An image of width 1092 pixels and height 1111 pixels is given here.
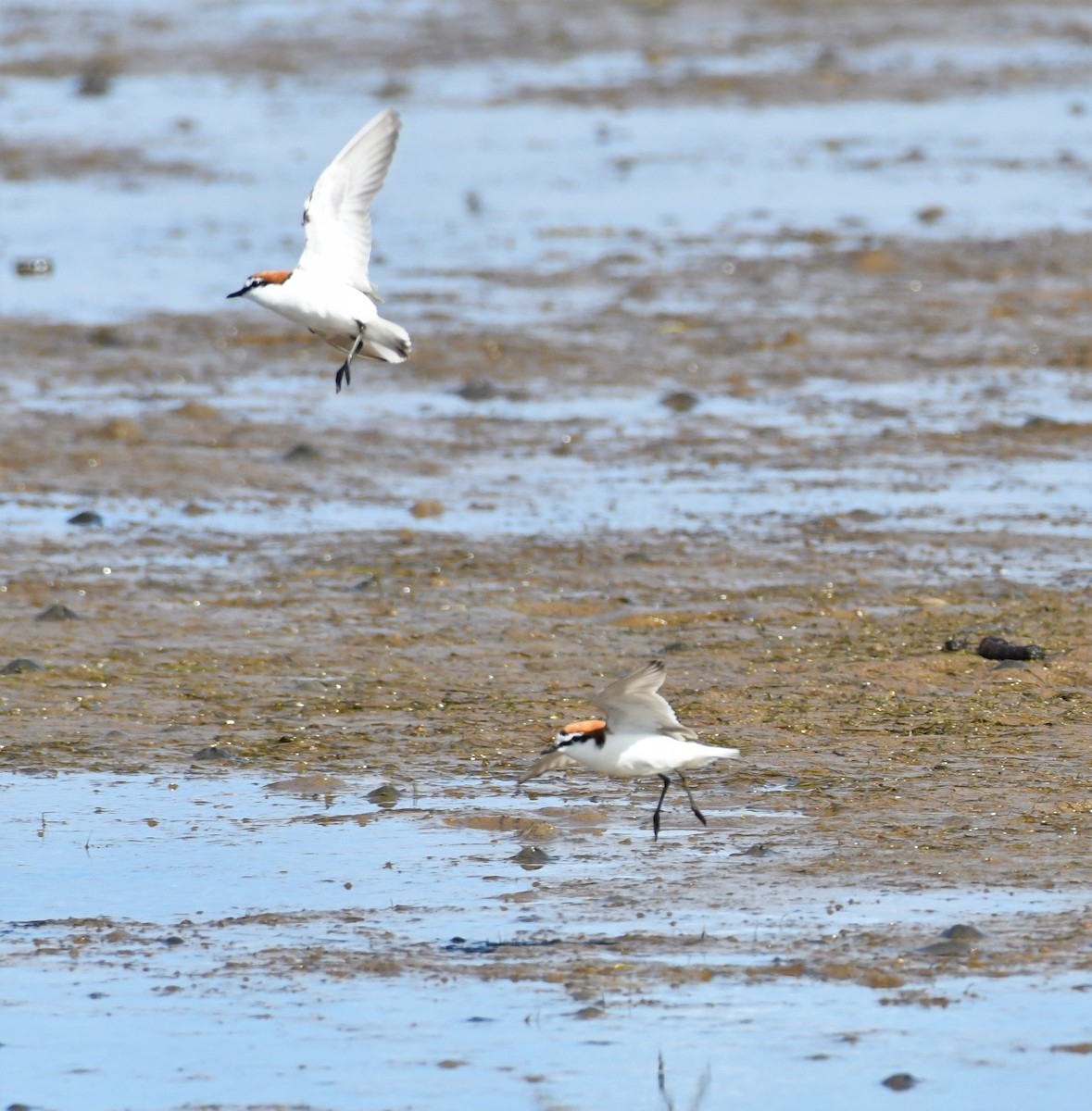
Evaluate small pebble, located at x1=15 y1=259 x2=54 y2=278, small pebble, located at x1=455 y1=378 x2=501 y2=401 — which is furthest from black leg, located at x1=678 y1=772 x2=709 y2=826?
small pebble, located at x1=15 y1=259 x2=54 y2=278

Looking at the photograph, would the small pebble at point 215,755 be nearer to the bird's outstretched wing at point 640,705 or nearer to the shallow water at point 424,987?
the shallow water at point 424,987

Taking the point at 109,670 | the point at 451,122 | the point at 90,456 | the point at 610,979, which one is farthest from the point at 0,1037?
the point at 451,122

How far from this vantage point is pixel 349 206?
9945 millimetres

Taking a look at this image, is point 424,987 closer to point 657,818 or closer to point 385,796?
point 657,818

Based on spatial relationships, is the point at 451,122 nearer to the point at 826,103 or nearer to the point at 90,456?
the point at 826,103

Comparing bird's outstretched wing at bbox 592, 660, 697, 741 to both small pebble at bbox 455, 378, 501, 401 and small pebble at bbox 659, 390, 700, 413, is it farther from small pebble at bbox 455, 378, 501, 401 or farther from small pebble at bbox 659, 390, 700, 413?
small pebble at bbox 455, 378, 501, 401

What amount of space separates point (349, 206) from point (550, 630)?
6.27ft

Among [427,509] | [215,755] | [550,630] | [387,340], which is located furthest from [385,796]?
[427,509]

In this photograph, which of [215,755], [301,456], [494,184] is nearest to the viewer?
[215,755]

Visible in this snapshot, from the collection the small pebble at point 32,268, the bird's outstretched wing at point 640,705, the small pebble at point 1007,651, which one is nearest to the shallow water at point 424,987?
the bird's outstretched wing at point 640,705

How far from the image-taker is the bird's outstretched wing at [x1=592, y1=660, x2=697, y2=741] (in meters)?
6.92

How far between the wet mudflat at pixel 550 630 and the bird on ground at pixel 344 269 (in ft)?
4.10

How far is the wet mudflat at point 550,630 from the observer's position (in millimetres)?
6133

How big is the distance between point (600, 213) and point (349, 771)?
1253cm
